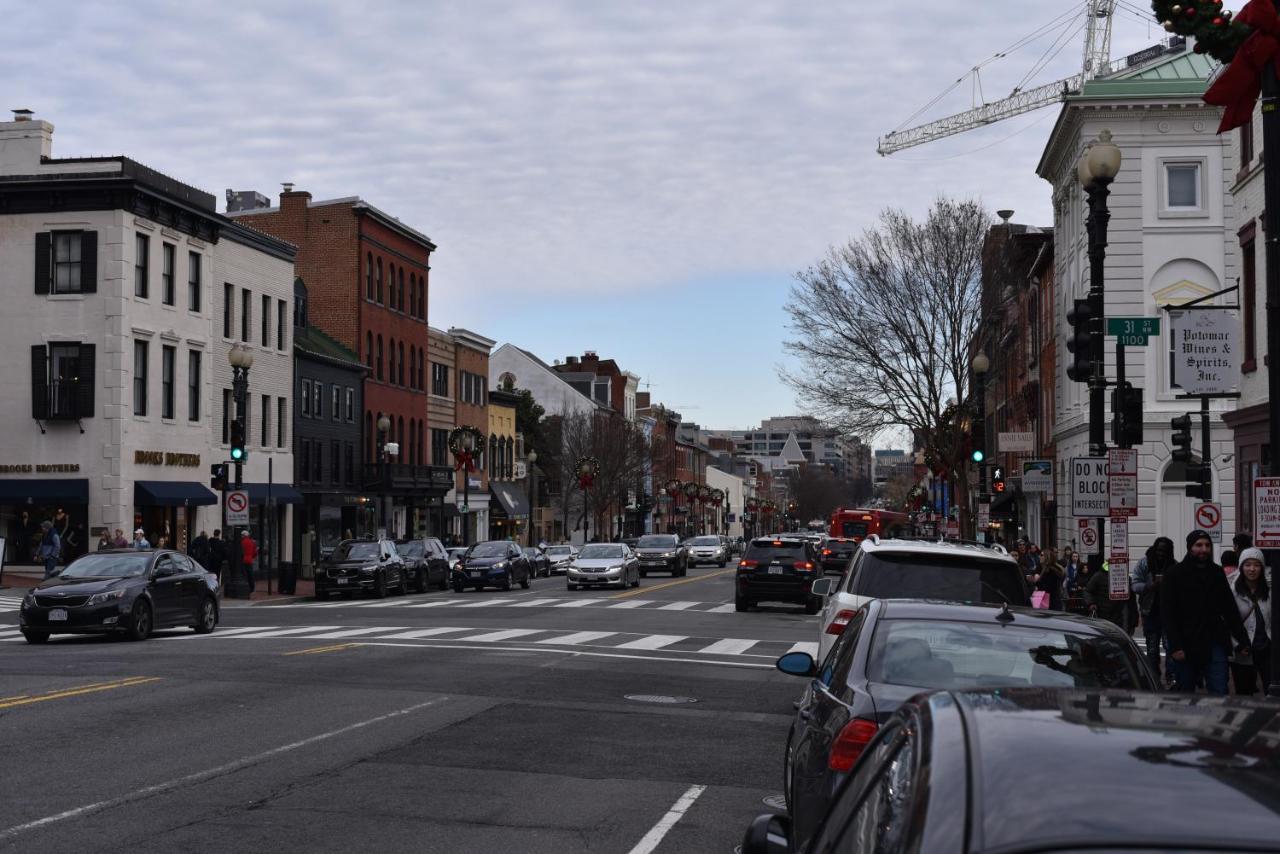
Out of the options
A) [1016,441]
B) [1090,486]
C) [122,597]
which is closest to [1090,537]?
[1090,486]

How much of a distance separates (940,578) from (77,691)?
925 centimetres

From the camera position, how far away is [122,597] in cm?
2467

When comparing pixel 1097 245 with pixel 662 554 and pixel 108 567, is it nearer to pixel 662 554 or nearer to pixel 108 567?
pixel 108 567

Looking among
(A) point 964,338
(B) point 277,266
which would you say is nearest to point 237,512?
(B) point 277,266

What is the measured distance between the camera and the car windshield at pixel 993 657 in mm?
7512

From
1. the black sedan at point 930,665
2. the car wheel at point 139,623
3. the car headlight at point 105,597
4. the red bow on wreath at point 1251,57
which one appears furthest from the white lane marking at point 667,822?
the car wheel at point 139,623

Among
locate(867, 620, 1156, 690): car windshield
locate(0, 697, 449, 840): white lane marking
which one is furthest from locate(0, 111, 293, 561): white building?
locate(867, 620, 1156, 690): car windshield

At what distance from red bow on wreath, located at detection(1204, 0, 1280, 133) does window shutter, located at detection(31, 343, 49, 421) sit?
3988cm

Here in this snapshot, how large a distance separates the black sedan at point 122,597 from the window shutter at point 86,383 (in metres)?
20.7

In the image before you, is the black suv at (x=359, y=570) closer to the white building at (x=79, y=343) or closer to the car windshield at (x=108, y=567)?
the white building at (x=79, y=343)

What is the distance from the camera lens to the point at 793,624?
3231 centimetres

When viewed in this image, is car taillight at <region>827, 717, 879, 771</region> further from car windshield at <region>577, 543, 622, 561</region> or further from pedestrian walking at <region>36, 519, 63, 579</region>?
car windshield at <region>577, 543, 622, 561</region>

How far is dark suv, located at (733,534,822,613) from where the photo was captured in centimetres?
3584

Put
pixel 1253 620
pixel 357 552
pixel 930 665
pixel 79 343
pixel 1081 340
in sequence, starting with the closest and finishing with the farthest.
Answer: pixel 930 665
pixel 1253 620
pixel 1081 340
pixel 357 552
pixel 79 343
